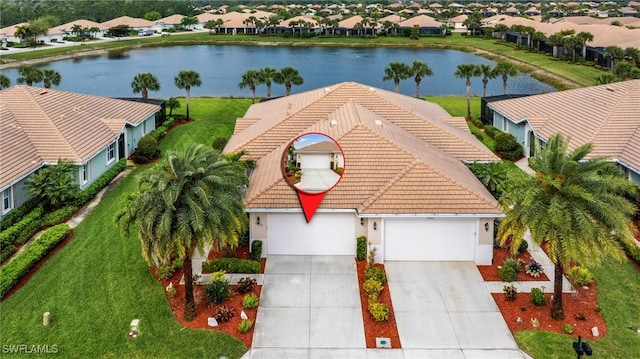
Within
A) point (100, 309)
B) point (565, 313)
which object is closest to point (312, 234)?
point (100, 309)

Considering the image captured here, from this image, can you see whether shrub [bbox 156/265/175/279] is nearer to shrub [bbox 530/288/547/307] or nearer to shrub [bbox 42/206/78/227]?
shrub [bbox 42/206/78/227]

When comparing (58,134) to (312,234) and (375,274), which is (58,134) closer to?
(312,234)

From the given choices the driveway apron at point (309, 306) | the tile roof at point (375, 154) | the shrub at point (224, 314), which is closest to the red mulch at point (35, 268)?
the shrub at point (224, 314)

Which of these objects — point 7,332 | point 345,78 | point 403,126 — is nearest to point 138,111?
point 403,126

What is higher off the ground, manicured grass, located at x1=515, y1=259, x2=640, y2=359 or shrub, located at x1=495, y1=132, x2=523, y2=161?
shrub, located at x1=495, y1=132, x2=523, y2=161

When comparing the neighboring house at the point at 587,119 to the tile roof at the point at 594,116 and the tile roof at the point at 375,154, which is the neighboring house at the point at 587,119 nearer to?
the tile roof at the point at 594,116

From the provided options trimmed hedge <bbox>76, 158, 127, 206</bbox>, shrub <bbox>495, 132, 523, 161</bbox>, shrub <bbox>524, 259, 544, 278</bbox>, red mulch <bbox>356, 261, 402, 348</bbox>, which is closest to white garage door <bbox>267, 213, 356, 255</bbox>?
red mulch <bbox>356, 261, 402, 348</bbox>

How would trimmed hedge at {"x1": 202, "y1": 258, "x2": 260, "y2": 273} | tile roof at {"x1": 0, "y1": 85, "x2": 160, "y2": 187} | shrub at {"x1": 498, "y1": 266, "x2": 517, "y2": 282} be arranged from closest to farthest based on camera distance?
1. shrub at {"x1": 498, "y1": 266, "x2": 517, "y2": 282}
2. trimmed hedge at {"x1": 202, "y1": 258, "x2": 260, "y2": 273}
3. tile roof at {"x1": 0, "y1": 85, "x2": 160, "y2": 187}
